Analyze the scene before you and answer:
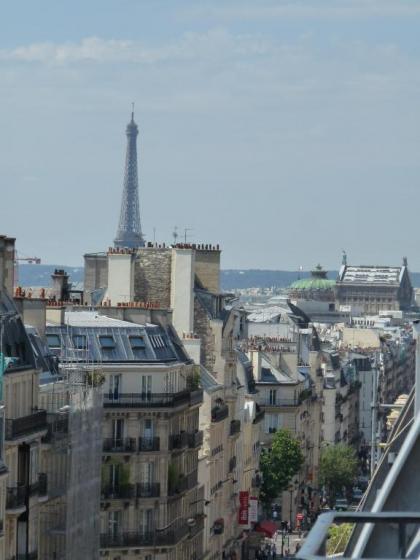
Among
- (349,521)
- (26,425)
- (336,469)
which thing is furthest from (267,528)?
(349,521)

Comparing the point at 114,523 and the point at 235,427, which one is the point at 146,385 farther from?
the point at 235,427

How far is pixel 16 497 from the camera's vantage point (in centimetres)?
4800

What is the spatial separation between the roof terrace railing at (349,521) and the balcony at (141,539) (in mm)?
51961

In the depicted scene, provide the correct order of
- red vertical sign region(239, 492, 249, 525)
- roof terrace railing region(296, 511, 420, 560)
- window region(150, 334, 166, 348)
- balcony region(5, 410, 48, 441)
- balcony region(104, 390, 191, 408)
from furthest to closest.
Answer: red vertical sign region(239, 492, 249, 525)
window region(150, 334, 166, 348)
balcony region(104, 390, 191, 408)
balcony region(5, 410, 48, 441)
roof terrace railing region(296, 511, 420, 560)

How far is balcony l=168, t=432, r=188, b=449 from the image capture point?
218ft

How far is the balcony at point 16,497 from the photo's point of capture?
156ft

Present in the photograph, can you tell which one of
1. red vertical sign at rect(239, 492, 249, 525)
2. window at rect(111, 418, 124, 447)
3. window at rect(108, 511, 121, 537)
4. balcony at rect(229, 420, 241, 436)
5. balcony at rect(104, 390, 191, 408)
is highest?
balcony at rect(104, 390, 191, 408)

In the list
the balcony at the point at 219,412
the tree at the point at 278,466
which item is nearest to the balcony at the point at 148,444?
the balcony at the point at 219,412

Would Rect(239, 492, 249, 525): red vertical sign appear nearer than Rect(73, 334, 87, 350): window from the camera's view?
No

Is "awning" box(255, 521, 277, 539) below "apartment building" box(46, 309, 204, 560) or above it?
below

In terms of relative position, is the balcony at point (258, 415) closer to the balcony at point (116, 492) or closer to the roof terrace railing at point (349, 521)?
the balcony at point (116, 492)

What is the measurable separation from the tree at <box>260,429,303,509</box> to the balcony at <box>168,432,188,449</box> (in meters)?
40.2

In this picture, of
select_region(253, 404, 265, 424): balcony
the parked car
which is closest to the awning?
the parked car

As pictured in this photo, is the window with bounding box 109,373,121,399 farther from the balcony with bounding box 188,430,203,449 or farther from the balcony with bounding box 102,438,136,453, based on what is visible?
the balcony with bounding box 188,430,203,449
